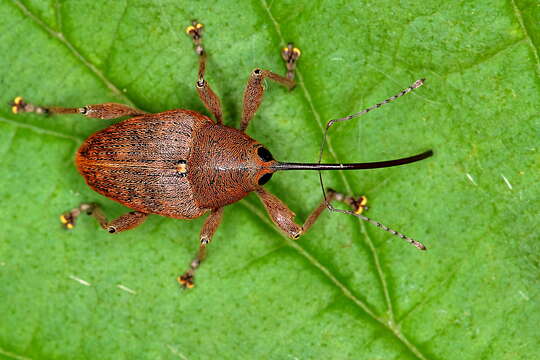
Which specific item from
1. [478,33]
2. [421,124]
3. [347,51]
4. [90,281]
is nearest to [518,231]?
[421,124]

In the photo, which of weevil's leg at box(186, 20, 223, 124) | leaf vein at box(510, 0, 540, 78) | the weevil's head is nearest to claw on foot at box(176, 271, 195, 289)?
the weevil's head

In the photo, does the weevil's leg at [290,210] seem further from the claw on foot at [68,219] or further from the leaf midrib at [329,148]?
the claw on foot at [68,219]

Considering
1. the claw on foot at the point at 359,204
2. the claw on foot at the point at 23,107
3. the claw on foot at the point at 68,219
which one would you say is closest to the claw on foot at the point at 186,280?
the claw on foot at the point at 68,219

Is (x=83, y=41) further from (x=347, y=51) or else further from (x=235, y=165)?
(x=347, y=51)

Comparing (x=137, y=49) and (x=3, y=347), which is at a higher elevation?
(x=137, y=49)

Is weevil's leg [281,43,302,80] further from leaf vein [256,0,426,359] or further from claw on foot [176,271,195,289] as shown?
claw on foot [176,271,195,289]

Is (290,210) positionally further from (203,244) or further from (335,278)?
(203,244)

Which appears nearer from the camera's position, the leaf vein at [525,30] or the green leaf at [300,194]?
the leaf vein at [525,30]
